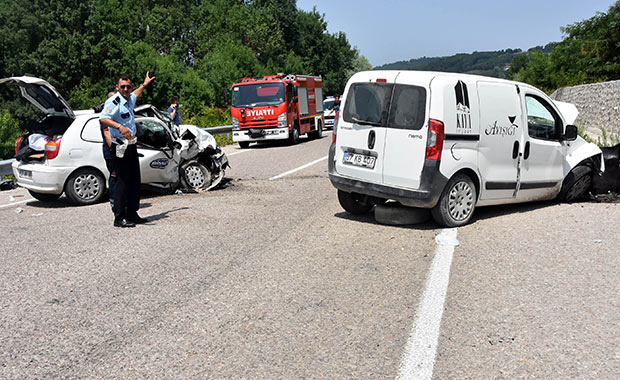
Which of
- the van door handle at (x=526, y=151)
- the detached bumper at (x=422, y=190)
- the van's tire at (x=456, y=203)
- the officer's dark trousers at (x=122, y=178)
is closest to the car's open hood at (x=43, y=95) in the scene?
the officer's dark trousers at (x=122, y=178)

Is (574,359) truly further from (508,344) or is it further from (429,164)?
(429,164)

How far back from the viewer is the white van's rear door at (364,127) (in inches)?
284

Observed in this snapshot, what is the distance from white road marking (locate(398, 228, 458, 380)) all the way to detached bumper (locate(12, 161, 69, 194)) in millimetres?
6183

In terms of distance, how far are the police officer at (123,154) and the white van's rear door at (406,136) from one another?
3.23 m

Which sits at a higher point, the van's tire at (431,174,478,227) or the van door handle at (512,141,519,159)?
the van door handle at (512,141,519,159)

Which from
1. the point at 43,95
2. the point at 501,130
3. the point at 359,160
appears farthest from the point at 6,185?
the point at 501,130

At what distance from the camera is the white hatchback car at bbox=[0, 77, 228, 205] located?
366 inches

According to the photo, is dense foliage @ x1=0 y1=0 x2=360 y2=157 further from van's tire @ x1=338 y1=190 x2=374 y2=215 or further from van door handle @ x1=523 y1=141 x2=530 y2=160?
van door handle @ x1=523 y1=141 x2=530 y2=160

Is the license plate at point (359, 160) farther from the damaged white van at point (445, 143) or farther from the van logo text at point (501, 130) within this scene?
the van logo text at point (501, 130)

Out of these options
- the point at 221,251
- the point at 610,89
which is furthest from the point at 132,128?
the point at 610,89

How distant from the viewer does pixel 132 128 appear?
7.70 metres

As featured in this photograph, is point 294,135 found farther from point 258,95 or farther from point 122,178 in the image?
point 122,178

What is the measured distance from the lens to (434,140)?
6.79 metres

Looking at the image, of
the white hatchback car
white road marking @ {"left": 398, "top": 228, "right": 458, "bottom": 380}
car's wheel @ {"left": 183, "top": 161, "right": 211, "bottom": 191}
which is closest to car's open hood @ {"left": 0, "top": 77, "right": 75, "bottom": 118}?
the white hatchback car
